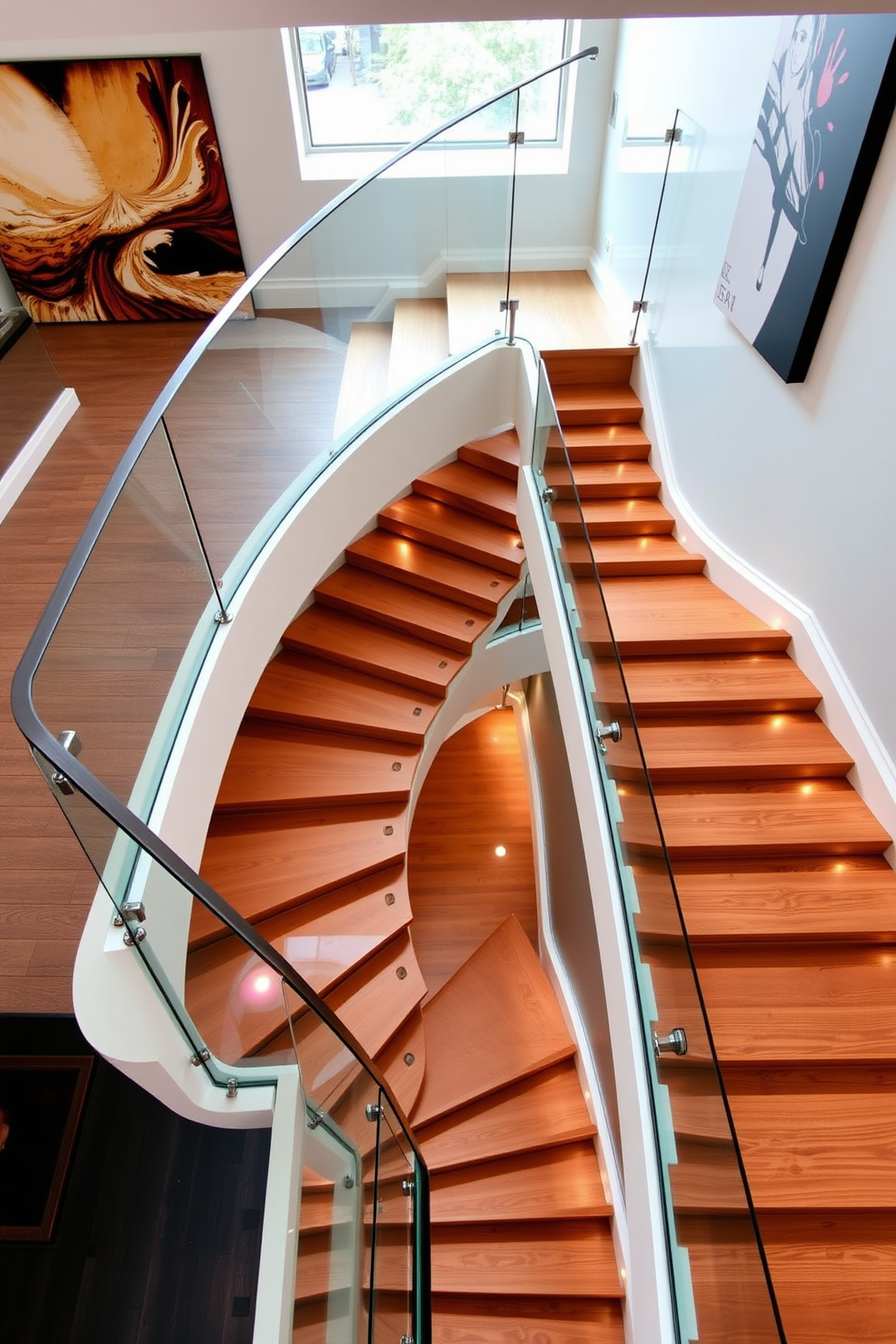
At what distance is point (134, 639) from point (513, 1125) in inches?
153

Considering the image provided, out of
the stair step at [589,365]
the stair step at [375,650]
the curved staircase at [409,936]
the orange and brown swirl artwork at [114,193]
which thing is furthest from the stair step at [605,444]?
the orange and brown swirl artwork at [114,193]

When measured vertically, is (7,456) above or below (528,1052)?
above

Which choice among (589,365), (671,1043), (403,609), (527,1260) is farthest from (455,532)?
(527,1260)

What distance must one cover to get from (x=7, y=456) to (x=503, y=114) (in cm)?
355

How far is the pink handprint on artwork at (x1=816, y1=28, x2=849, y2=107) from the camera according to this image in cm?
322

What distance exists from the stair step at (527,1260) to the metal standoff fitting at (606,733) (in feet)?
9.58

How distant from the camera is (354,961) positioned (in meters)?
4.75

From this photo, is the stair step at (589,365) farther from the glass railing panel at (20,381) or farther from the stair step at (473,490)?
the glass railing panel at (20,381)

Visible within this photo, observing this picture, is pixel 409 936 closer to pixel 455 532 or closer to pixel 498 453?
pixel 455 532

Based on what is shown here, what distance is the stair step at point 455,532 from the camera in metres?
6.12

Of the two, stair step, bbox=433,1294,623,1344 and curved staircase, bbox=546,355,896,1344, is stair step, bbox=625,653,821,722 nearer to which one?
curved staircase, bbox=546,355,896,1344

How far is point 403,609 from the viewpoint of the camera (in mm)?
6004

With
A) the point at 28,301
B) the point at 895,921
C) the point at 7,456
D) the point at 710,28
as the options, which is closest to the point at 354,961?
A: the point at 895,921

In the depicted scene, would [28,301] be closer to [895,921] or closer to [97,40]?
[97,40]
